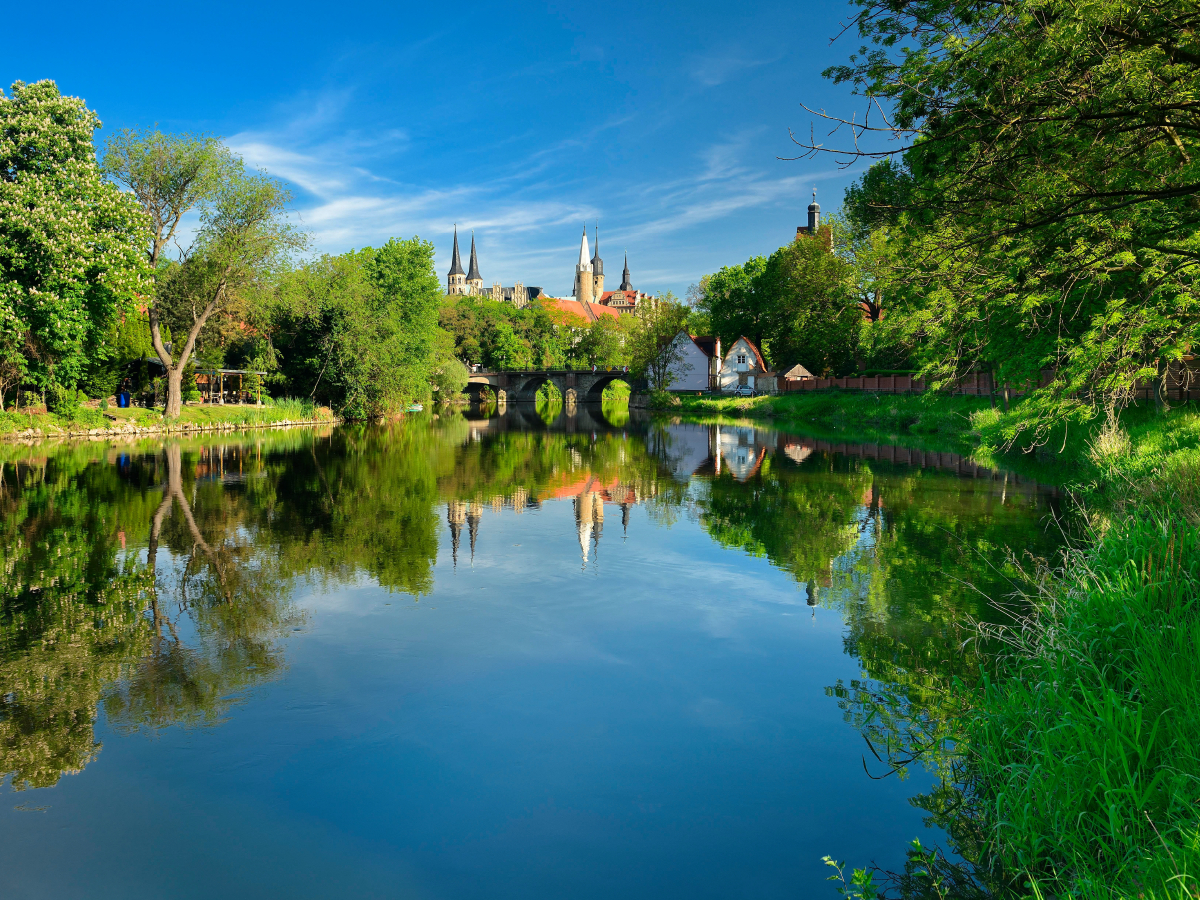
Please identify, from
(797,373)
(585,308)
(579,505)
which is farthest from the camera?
(585,308)

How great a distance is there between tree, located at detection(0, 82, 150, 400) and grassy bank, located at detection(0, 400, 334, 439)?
2.21 meters

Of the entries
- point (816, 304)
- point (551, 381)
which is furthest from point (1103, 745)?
point (551, 381)

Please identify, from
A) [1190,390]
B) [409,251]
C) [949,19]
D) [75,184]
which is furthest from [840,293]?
[949,19]

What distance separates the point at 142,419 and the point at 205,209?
1111 centimetres

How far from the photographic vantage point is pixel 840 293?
56312 mm

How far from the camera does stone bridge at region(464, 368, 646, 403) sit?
110m

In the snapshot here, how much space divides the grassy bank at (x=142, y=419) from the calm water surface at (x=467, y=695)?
21695 millimetres

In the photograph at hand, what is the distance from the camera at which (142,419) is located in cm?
3956

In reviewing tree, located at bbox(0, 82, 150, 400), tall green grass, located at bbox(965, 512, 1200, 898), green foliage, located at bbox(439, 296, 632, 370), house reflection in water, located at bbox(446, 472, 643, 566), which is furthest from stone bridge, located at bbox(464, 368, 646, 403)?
tall green grass, located at bbox(965, 512, 1200, 898)

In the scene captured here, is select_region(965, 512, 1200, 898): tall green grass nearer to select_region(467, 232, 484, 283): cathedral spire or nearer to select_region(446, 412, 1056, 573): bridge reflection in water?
select_region(446, 412, 1056, 573): bridge reflection in water

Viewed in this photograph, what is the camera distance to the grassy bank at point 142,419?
111 ft

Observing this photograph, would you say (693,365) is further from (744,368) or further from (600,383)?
(600,383)

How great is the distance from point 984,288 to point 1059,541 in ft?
17.2

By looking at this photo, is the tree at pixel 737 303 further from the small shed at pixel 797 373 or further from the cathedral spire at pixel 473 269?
the cathedral spire at pixel 473 269
